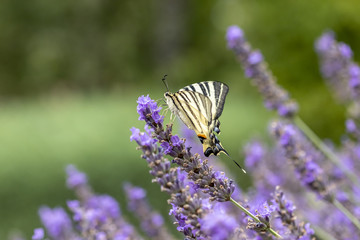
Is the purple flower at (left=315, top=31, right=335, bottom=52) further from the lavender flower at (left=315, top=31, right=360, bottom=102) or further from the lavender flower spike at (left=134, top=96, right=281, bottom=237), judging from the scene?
the lavender flower spike at (left=134, top=96, right=281, bottom=237)

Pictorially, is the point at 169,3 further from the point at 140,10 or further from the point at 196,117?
the point at 196,117

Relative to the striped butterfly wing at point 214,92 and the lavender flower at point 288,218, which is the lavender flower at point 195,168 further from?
the striped butterfly wing at point 214,92

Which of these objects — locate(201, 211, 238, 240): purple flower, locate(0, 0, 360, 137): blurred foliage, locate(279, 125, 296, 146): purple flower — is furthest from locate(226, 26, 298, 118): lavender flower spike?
locate(0, 0, 360, 137): blurred foliage

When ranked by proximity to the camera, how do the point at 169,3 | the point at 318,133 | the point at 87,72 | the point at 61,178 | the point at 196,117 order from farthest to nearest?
the point at 87,72
the point at 169,3
the point at 318,133
the point at 61,178
the point at 196,117

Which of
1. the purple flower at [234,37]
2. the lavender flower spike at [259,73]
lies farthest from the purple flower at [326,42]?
the purple flower at [234,37]

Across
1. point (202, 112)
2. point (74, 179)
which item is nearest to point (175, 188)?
point (202, 112)

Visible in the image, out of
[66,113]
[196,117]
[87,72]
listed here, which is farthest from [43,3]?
[196,117]
